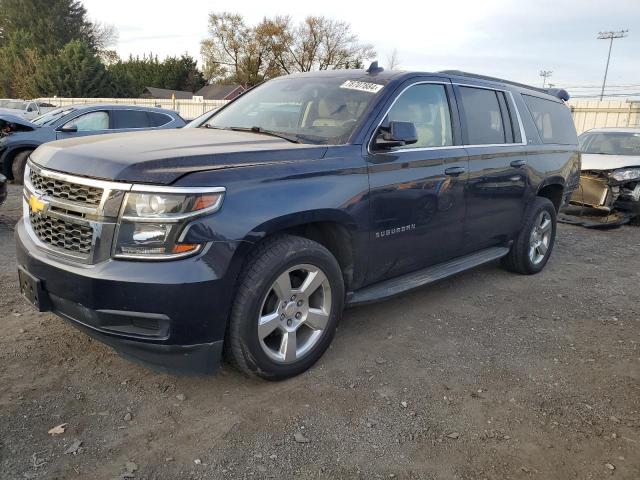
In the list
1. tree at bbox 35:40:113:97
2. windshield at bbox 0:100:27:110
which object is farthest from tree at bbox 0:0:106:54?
windshield at bbox 0:100:27:110

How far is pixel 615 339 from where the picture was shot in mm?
4102

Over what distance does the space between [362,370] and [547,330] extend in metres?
1.76

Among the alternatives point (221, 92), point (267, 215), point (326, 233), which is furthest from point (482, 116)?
point (221, 92)

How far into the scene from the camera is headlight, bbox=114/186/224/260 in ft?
8.29

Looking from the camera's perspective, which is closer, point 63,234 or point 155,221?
point 155,221

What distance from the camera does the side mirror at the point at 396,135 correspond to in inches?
132

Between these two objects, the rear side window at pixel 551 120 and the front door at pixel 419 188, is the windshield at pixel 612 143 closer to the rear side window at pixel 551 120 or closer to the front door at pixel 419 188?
the rear side window at pixel 551 120

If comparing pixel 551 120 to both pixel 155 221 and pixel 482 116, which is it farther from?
pixel 155 221

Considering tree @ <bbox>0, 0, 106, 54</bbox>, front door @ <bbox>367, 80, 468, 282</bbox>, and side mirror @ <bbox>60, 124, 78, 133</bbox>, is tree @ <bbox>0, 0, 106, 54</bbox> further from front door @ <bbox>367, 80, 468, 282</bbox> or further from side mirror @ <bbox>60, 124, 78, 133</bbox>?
front door @ <bbox>367, 80, 468, 282</bbox>

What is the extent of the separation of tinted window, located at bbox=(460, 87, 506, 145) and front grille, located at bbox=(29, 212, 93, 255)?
120 inches

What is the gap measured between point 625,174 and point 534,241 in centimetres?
394

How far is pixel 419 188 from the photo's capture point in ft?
12.3

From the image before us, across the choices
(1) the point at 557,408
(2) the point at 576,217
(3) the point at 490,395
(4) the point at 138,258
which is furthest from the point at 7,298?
(2) the point at 576,217

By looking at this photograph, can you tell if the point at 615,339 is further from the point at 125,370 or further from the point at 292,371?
the point at 125,370
